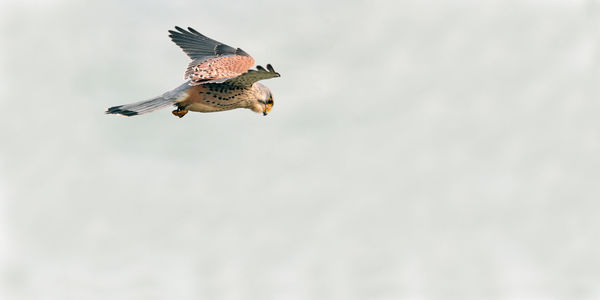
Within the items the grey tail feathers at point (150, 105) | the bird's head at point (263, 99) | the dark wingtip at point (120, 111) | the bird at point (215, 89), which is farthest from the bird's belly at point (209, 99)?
the dark wingtip at point (120, 111)

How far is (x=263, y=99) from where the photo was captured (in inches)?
520

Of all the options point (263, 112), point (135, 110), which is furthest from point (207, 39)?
point (135, 110)

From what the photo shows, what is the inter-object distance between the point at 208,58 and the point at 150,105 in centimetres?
265

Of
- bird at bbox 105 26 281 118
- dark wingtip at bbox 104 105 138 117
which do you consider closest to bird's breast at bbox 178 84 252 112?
bird at bbox 105 26 281 118

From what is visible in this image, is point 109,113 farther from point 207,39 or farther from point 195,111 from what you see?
point 207,39

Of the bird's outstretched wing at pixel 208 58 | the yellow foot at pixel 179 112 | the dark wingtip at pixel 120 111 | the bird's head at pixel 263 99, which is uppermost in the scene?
the bird's outstretched wing at pixel 208 58

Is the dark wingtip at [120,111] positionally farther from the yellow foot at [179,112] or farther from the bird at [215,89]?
the yellow foot at [179,112]

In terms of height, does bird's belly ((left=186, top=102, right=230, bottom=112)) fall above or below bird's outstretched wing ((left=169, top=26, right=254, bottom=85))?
below

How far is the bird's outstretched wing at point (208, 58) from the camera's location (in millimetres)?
12500

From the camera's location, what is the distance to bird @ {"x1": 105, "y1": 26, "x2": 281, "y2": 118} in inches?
456

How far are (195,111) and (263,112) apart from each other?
145 cm

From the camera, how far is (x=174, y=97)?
11.9 metres

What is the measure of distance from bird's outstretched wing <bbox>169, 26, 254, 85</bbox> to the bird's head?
15.8 inches

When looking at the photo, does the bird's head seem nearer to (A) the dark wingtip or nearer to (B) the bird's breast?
(B) the bird's breast
